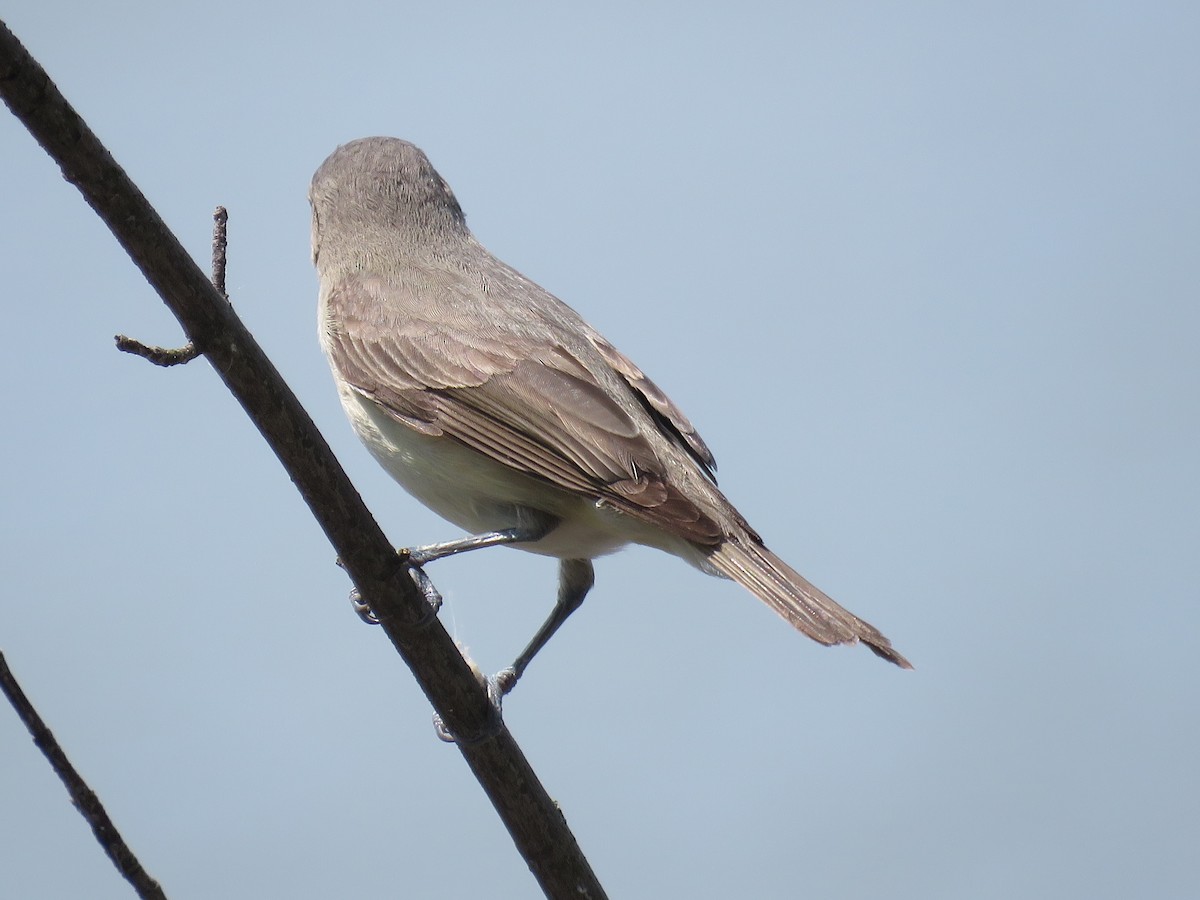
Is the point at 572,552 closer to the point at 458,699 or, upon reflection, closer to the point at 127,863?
the point at 458,699

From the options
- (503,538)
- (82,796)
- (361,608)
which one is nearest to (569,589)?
(503,538)

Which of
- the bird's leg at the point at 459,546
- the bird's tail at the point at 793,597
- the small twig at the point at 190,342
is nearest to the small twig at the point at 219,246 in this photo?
the small twig at the point at 190,342

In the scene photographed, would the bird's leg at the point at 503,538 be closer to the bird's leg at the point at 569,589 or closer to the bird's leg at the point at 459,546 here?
the bird's leg at the point at 459,546

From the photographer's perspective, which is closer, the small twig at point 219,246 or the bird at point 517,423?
the small twig at point 219,246

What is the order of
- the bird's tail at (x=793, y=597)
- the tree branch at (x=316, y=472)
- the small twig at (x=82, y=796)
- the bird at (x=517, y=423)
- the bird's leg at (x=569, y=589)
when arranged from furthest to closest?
the bird's leg at (x=569, y=589) → the bird at (x=517, y=423) → the bird's tail at (x=793, y=597) → the tree branch at (x=316, y=472) → the small twig at (x=82, y=796)

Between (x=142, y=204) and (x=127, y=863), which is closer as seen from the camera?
(x=127, y=863)

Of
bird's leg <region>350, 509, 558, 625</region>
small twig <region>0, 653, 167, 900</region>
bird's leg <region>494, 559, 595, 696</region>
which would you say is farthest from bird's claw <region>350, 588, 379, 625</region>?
small twig <region>0, 653, 167, 900</region>

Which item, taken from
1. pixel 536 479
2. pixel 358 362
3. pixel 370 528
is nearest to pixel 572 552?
pixel 536 479

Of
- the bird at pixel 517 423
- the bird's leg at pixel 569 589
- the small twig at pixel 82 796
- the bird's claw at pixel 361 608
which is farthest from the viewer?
the bird's leg at pixel 569 589
